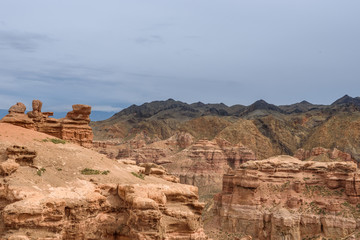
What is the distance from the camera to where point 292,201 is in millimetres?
75875

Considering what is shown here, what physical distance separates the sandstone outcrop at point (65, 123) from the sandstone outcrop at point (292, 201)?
144 feet

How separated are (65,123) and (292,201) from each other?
50185mm

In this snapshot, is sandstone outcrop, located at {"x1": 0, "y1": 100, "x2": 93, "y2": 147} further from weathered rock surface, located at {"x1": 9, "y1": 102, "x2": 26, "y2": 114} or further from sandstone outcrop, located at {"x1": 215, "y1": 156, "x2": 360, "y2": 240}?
sandstone outcrop, located at {"x1": 215, "y1": 156, "x2": 360, "y2": 240}

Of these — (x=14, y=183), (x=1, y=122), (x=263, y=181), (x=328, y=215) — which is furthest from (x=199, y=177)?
(x=14, y=183)

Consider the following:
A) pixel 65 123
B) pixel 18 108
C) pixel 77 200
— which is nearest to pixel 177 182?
pixel 65 123

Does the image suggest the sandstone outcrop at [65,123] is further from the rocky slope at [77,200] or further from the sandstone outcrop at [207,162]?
the sandstone outcrop at [207,162]

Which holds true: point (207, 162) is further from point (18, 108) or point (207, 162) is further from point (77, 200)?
point (77, 200)

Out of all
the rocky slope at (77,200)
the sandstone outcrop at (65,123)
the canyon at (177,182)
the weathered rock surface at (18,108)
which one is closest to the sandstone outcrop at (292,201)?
the canyon at (177,182)

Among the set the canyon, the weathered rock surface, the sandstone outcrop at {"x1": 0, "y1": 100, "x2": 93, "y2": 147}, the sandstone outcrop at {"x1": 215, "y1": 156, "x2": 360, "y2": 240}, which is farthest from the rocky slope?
the sandstone outcrop at {"x1": 215, "y1": 156, "x2": 360, "y2": 240}

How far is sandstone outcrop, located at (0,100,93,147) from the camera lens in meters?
39.1

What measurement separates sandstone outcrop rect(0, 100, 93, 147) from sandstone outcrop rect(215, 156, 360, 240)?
44.0 m

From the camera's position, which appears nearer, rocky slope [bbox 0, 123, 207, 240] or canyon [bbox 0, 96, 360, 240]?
rocky slope [bbox 0, 123, 207, 240]

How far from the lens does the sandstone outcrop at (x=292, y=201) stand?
71688 mm

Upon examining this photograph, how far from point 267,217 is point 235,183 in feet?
31.4
